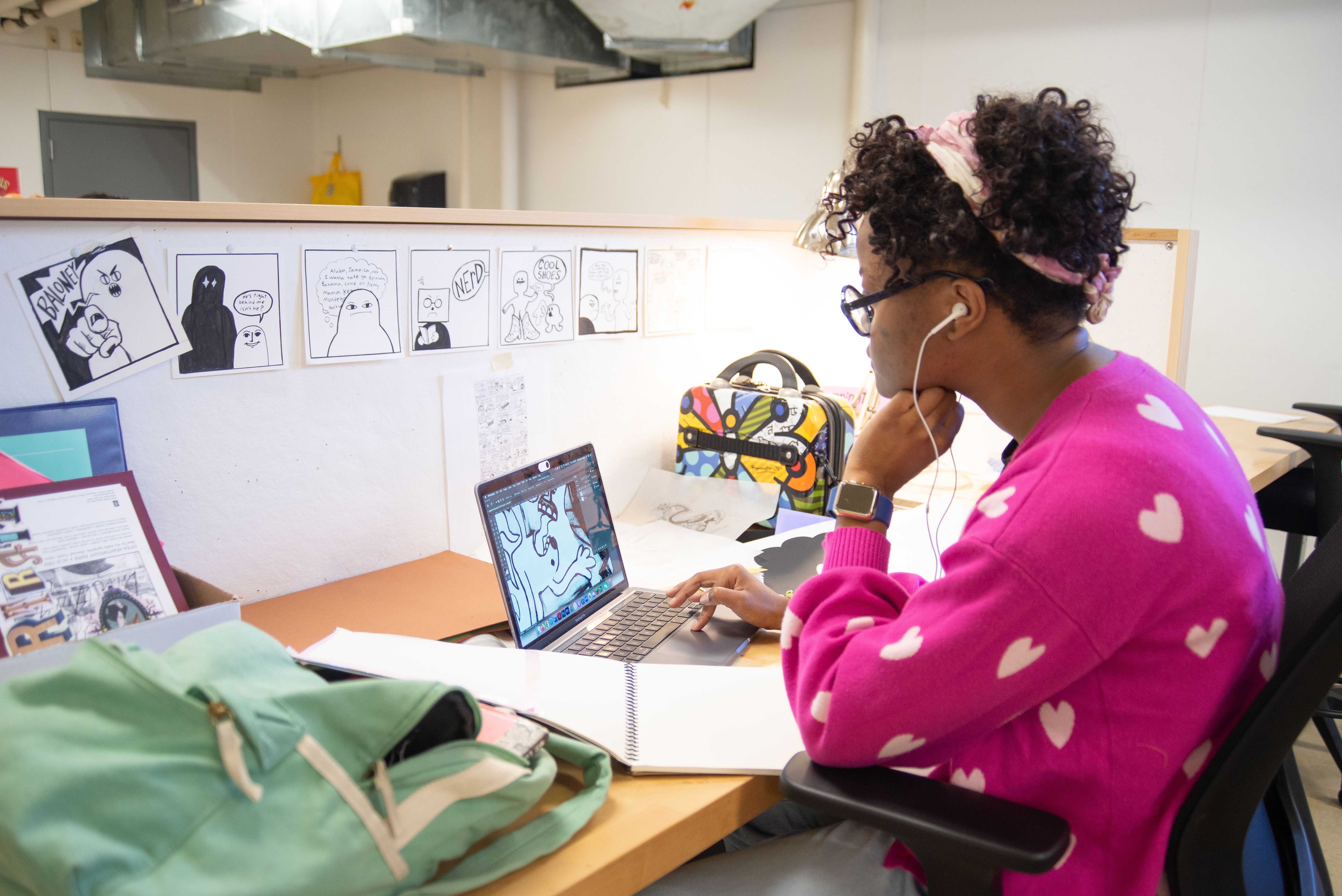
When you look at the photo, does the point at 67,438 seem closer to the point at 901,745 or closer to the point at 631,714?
the point at 631,714

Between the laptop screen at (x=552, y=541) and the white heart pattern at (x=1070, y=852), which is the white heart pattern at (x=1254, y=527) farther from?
the laptop screen at (x=552, y=541)

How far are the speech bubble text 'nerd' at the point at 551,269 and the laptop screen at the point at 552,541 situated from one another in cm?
36

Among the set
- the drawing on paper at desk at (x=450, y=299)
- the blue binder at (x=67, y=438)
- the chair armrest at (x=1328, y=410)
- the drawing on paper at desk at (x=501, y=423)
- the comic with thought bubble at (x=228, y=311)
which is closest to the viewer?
the blue binder at (x=67, y=438)

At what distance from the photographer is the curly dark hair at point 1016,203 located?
2.89 feet

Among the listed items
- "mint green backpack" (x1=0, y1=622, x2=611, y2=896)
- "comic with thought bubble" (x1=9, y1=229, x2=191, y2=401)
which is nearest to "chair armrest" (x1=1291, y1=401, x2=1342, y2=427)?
"mint green backpack" (x1=0, y1=622, x2=611, y2=896)

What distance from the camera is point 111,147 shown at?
564 centimetres

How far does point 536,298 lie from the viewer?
5.21ft

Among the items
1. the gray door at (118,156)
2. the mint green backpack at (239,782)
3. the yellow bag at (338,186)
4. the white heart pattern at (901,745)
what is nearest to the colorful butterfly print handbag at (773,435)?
the white heart pattern at (901,745)

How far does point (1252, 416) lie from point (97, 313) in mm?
2727

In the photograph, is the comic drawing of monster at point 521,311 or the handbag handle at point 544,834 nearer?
the handbag handle at point 544,834

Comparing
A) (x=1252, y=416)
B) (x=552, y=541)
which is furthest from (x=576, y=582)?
(x=1252, y=416)

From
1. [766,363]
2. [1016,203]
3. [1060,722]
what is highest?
[1016,203]

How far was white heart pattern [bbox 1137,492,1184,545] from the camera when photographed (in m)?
0.73

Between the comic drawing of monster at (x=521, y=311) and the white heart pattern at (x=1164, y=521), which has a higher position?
the comic drawing of monster at (x=521, y=311)
